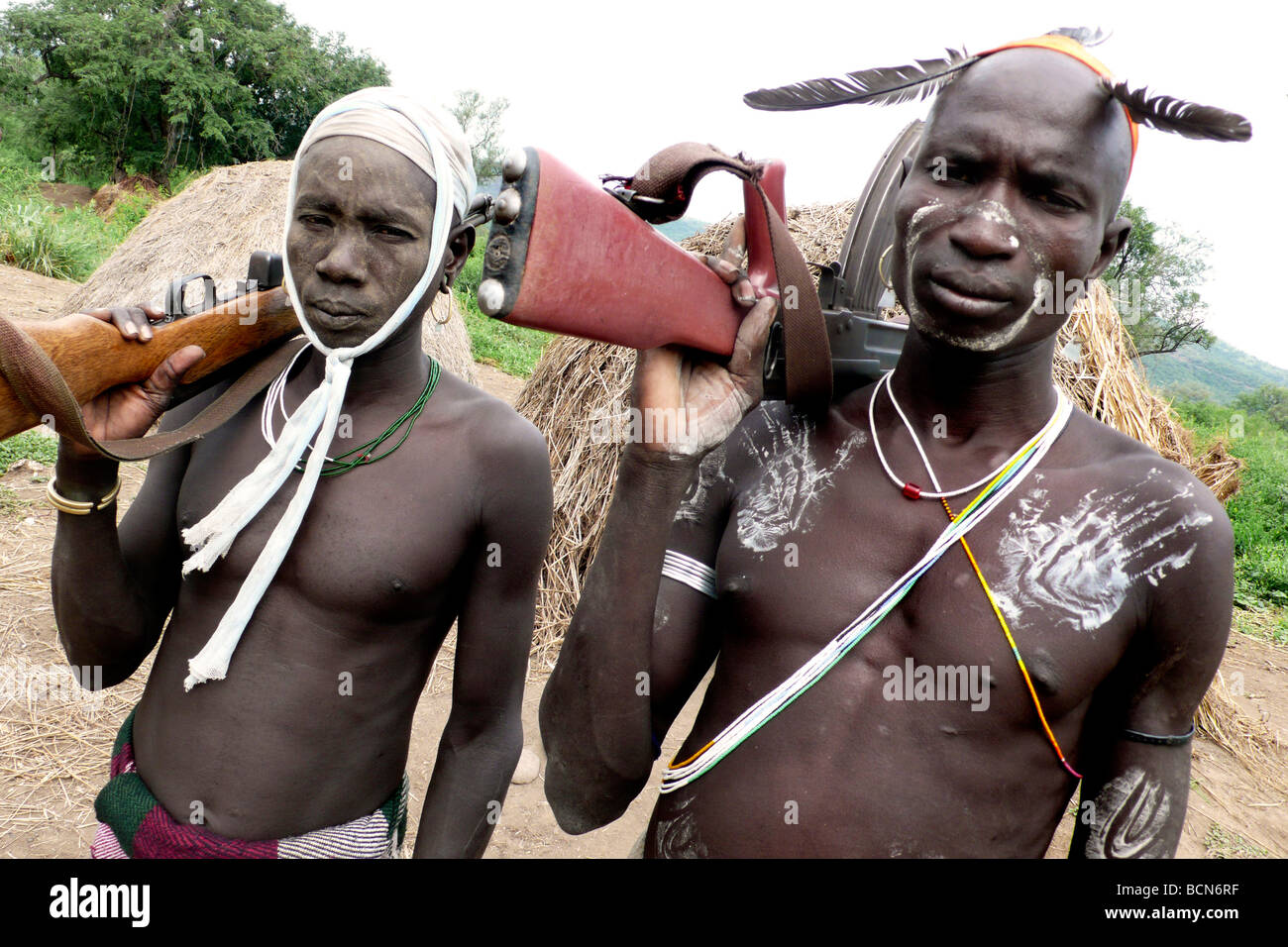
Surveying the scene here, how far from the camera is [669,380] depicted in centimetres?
125

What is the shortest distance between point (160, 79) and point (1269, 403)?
114ft

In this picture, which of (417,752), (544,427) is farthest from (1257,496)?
(417,752)

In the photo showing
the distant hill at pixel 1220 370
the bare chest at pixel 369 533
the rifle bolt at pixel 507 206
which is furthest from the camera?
the distant hill at pixel 1220 370

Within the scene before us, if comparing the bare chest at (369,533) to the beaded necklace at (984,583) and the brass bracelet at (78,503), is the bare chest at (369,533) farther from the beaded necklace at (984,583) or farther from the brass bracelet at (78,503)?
the beaded necklace at (984,583)

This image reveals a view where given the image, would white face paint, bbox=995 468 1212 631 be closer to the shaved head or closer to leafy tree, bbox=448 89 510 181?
the shaved head

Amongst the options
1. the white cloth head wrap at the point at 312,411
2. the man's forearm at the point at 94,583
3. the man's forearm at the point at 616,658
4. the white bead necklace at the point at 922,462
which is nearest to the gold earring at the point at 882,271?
the white bead necklace at the point at 922,462

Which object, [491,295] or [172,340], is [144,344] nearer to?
[172,340]

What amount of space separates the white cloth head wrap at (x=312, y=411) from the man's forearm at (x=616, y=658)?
2.28 feet

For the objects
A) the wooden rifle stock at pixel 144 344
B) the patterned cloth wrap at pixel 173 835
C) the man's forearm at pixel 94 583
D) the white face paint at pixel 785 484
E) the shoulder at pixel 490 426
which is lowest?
the patterned cloth wrap at pixel 173 835

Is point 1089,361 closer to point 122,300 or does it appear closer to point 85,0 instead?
point 122,300

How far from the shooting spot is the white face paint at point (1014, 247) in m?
1.25

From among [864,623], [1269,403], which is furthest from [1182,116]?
[1269,403]

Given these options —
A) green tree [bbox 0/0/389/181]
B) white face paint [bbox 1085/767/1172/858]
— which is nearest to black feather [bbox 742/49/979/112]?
white face paint [bbox 1085/767/1172/858]

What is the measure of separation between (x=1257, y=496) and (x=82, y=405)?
1353 centimetres
